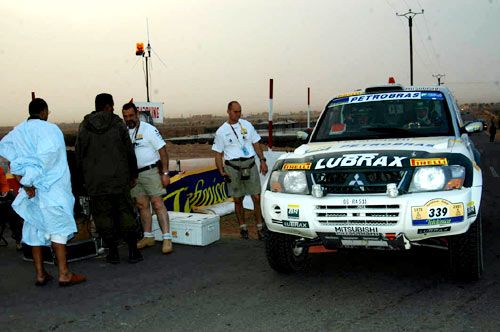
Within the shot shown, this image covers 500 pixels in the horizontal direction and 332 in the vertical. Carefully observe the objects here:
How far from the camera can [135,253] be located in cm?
619

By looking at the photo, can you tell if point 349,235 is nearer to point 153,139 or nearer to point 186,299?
point 186,299

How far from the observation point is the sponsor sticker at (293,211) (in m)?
4.57

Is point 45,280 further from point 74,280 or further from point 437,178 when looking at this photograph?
point 437,178

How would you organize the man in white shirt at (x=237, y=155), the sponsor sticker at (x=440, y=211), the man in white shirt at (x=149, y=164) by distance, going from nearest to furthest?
the sponsor sticker at (x=440, y=211)
the man in white shirt at (x=149, y=164)
the man in white shirt at (x=237, y=155)

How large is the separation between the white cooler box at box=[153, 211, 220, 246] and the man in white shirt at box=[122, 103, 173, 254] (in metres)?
0.33

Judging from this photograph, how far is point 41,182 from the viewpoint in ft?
16.9

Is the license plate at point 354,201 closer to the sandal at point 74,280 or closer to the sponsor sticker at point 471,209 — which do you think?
the sponsor sticker at point 471,209

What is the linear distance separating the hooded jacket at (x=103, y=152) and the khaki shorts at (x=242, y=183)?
1.67 metres

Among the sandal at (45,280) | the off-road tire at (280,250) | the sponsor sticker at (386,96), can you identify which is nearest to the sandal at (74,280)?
the sandal at (45,280)

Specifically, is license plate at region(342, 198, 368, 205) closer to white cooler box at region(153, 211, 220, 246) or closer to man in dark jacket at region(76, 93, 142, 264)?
man in dark jacket at region(76, 93, 142, 264)

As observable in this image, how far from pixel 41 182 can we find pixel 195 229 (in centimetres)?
227

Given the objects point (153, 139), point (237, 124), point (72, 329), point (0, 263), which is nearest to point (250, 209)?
point (237, 124)

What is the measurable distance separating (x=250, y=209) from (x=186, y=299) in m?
5.65

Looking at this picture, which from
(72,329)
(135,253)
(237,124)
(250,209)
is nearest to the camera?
(72,329)
